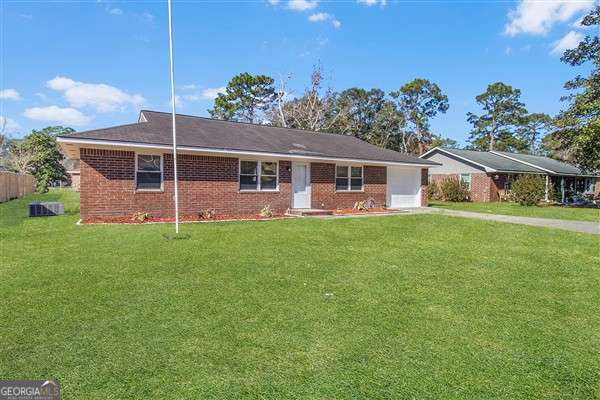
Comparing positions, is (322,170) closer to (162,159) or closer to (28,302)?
(162,159)

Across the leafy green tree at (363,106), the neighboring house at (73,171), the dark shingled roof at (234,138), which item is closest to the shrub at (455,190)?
the dark shingled roof at (234,138)

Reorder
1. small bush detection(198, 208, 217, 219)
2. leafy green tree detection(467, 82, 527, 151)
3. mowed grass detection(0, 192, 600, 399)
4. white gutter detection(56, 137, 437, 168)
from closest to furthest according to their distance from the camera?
mowed grass detection(0, 192, 600, 399) < white gutter detection(56, 137, 437, 168) < small bush detection(198, 208, 217, 219) < leafy green tree detection(467, 82, 527, 151)

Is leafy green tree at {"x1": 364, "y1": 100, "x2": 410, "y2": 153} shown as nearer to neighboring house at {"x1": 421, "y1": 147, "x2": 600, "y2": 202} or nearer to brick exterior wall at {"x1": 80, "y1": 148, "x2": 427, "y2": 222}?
neighboring house at {"x1": 421, "y1": 147, "x2": 600, "y2": 202}

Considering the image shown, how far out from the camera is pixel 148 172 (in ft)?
44.9

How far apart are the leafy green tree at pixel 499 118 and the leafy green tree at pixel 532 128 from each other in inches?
31.2

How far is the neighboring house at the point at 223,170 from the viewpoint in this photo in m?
12.9

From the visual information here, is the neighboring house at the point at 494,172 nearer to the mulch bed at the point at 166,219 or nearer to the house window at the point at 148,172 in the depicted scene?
A: the mulch bed at the point at 166,219

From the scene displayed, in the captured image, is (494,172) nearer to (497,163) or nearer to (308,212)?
(497,163)

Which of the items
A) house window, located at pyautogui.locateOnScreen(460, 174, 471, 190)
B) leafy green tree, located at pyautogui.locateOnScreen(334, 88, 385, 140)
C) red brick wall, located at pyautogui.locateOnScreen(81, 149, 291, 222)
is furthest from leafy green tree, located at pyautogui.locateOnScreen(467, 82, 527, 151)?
red brick wall, located at pyautogui.locateOnScreen(81, 149, 291, 222)

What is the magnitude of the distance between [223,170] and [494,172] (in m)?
22.3

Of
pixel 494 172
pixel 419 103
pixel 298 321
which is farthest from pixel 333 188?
pixel 419 103

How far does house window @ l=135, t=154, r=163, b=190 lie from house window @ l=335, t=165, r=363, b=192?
816cm

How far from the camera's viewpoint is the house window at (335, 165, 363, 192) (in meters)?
18.5

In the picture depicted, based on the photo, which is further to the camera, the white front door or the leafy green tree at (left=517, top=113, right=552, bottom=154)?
the leafy green tree at (left=517, top=113, right=552, bottom=154)
